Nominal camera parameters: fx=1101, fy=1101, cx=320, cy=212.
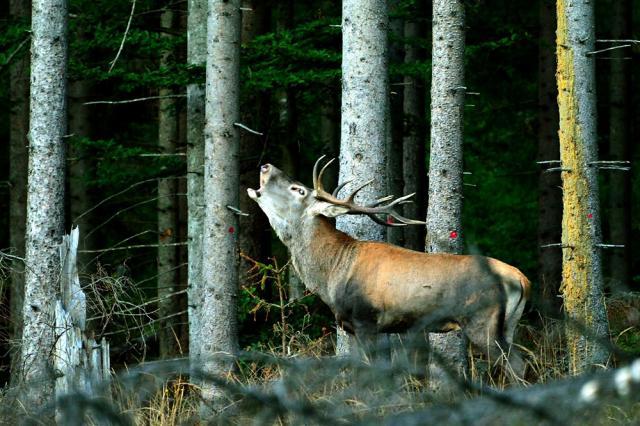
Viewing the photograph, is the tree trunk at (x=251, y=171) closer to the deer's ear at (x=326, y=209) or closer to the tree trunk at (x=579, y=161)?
the deer's ear at (x=326, y=209)

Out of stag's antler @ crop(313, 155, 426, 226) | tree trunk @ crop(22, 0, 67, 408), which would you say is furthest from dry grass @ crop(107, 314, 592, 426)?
tree trunk @ crop(22, 0, 67, 408)

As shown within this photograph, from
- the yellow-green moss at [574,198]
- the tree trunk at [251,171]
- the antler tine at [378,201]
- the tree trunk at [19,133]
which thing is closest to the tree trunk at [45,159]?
the antler tine at [378,201]

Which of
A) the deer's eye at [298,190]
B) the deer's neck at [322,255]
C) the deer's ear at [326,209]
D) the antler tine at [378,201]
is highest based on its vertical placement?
the deer's eye at [298,190]

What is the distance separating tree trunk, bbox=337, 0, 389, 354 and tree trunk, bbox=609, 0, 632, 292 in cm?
1047

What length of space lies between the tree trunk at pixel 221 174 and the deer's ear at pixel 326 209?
2.90ft

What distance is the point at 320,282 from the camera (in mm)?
10359

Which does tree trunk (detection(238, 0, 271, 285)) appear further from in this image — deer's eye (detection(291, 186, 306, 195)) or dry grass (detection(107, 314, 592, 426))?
deer's eye (detection(291, 186, 306, 195))

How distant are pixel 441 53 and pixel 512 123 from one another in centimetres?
1438

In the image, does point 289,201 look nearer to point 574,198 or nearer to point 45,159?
point 574,198

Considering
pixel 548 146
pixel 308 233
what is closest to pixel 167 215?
pixel 548 146

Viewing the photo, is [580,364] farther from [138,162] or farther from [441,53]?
[138,162]

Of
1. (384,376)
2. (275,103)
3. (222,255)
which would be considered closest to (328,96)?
(275,103)

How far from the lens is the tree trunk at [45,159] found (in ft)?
37.7

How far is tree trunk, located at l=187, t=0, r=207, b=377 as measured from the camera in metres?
13.7
